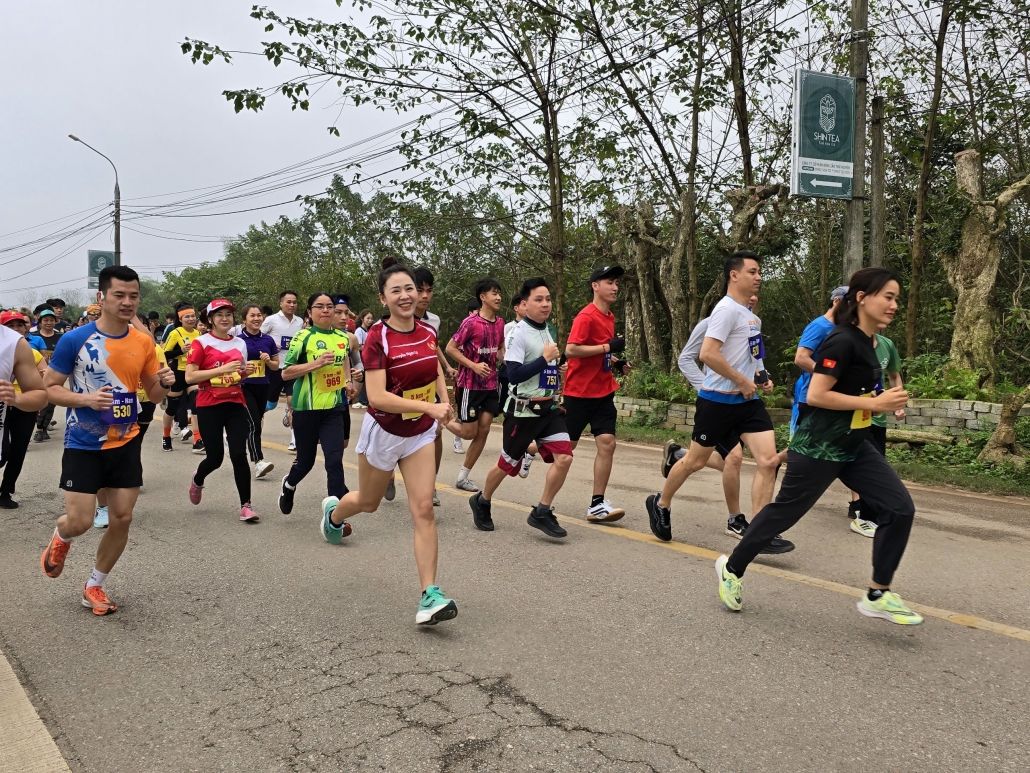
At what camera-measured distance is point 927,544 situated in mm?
6355

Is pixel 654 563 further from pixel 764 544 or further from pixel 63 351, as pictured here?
pixel 63 351

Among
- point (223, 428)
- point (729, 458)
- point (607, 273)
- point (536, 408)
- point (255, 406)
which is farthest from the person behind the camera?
point (255, 406)

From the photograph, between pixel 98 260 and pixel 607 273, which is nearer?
pixel 607 273

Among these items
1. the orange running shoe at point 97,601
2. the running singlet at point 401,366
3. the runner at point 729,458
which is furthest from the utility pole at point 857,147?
the orange running shoe at point 97,601

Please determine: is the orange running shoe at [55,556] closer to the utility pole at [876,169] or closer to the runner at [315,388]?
the runner at [315,388]

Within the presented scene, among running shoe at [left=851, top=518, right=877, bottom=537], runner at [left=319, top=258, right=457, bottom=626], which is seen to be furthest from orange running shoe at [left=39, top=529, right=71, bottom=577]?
running shoe at [left=851, top=518, right=877, bottom=537]

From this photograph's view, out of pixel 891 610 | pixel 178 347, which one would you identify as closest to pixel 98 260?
pixel 178 347

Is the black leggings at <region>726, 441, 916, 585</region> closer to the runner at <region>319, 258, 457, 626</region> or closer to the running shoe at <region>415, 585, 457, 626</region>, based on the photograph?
the running shoe at <region>415, 585, 457, 626</region>

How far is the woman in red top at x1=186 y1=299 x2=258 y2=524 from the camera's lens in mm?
7234

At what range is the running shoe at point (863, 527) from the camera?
6.65 m

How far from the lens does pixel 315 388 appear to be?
23.3 ft

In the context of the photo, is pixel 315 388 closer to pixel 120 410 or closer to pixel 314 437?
pixel 314 437

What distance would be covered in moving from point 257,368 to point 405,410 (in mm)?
4586

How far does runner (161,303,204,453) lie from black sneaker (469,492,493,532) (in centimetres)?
243
